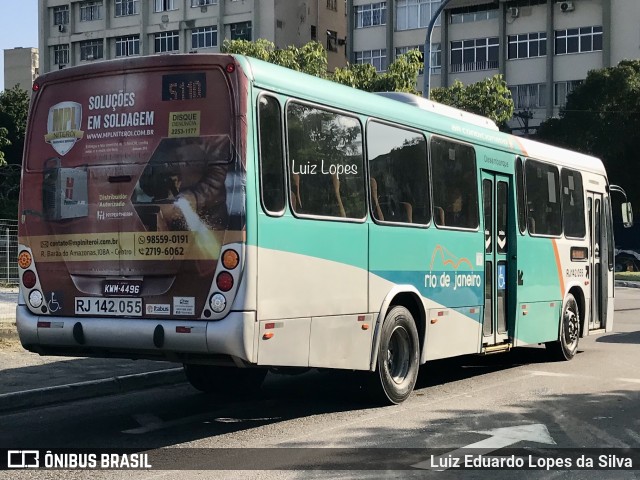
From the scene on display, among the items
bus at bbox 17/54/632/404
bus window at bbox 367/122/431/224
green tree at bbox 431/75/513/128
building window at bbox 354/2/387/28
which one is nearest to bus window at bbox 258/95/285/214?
bus at bbox 17/54/632/404

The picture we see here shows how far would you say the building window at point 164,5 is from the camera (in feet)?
240

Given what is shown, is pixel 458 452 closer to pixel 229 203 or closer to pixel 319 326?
pixel 319 326

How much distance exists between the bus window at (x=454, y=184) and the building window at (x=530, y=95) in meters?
51.5

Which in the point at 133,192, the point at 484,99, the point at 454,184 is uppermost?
the point at 484,99

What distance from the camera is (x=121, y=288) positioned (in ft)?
27.7

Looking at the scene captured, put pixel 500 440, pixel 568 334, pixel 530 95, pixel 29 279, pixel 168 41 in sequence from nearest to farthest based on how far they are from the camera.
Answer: pixel 500 440 < pixel 29 279 < pixel 568 334 < pixel 530 95 < pixel 168 41

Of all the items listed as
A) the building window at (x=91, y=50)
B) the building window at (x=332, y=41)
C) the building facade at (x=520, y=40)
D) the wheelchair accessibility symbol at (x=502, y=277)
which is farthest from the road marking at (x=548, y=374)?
the building window at (x=91, y=50)

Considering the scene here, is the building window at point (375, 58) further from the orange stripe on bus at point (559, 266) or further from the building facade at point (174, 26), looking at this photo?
the orange stripe on bus at point (559, 266)

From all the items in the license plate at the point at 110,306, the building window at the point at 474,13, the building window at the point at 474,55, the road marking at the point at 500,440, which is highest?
the building window at the point at 474,13

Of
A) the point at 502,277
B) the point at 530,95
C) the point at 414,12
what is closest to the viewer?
the point at 502,277

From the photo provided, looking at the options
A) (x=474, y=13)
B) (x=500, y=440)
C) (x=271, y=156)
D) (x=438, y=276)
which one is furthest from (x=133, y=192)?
(x=474, y=13)

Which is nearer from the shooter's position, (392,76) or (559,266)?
(559,266)

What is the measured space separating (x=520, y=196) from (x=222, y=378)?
485 cm

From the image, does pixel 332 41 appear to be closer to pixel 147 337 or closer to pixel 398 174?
pixel 398 174
